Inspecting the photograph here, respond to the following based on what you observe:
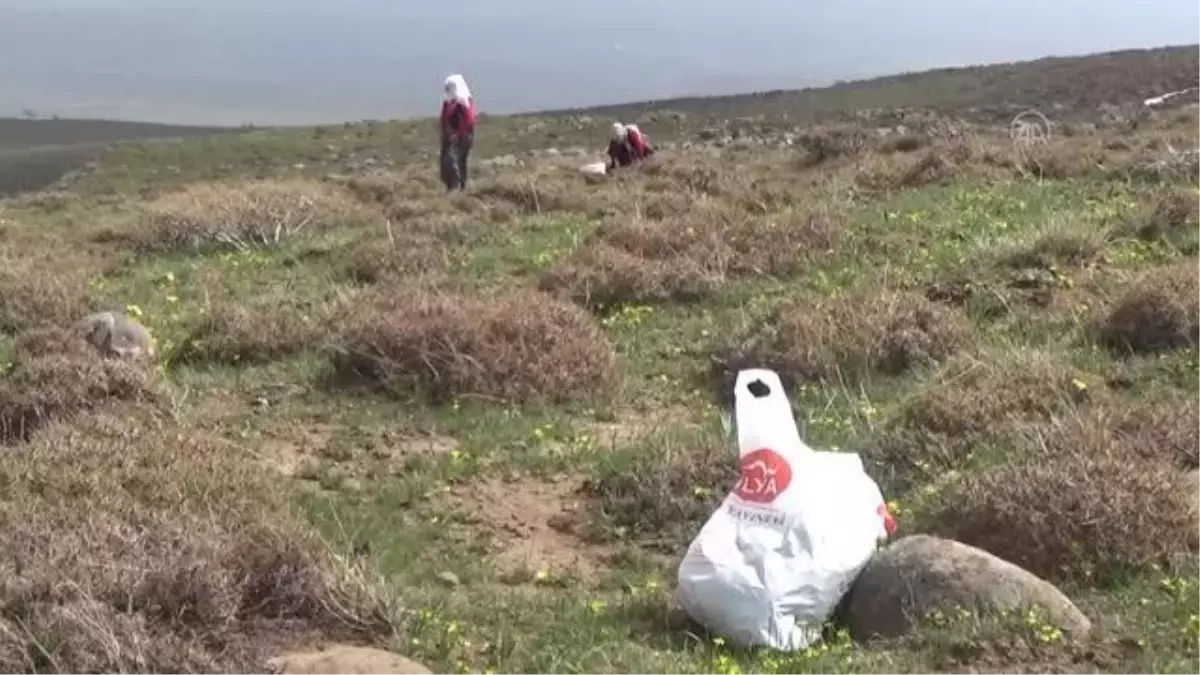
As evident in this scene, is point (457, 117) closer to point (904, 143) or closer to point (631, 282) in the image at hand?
→ point (904, 143)

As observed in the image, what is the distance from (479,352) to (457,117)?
11.8m

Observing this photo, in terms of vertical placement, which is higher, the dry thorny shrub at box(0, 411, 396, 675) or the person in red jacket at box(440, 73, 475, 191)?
the person in red jacket at box(440, 73, 475, 191)

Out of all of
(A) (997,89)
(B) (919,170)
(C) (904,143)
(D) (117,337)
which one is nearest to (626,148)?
(C) (904,143)

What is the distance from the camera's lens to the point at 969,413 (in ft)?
22.8

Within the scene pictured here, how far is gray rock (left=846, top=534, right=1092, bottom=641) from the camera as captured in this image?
4.63 metres

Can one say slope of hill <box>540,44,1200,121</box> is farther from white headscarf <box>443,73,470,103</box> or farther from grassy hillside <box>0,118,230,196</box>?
white headscarf <box>443,73,470,103</box>

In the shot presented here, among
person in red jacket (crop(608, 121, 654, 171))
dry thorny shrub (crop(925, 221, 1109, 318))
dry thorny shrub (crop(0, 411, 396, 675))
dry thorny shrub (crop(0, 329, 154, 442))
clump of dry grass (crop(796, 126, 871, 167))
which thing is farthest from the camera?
person in red jacket (crop(608, 121, 654, 171))

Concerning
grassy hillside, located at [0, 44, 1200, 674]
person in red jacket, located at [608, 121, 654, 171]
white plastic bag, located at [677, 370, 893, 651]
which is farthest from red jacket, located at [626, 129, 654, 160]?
white plastic bag, located at [677, 370, 893, 651]

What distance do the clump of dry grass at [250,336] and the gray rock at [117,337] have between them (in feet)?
1.21

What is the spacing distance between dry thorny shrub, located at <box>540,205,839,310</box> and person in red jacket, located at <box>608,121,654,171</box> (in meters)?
9.65

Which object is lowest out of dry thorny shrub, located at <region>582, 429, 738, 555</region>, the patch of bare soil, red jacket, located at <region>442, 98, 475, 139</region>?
the patch of bare soil

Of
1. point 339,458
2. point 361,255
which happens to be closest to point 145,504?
point 339,458

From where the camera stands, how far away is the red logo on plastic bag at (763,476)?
16.1 feet

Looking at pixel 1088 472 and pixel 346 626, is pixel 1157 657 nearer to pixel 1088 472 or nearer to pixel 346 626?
pixel 1088 472
